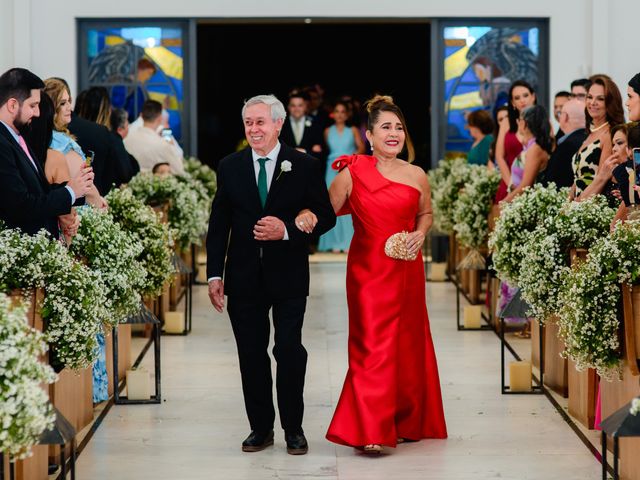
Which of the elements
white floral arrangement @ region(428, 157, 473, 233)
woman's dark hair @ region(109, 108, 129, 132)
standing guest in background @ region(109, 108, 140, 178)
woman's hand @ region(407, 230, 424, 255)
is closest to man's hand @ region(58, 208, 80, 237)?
woman's hand @ region(407, 230, 424, 255)

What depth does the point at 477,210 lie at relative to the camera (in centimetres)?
1112

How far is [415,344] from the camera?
6785mm

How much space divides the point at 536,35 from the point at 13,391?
12.0 m

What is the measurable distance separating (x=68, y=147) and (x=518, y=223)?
9.33 feet

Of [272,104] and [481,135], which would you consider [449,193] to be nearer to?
[481,135]

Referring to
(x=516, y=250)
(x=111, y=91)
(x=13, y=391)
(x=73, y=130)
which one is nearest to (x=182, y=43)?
(x=111, y=91)

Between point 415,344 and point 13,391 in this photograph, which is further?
point 415,344

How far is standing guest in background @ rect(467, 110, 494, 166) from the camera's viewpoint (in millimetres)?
13062

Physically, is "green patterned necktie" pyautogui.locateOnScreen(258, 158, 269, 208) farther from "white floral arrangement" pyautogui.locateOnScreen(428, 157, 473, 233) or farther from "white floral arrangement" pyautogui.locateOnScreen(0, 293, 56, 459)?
"white floral arrangement" pyautogui.locateOnScreen(428, 157, 473, 233)

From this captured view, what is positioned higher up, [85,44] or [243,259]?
[85,44]

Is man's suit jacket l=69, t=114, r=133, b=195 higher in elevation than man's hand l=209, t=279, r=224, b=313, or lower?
higher

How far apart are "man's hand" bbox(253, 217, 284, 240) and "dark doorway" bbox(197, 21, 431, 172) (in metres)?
15.6

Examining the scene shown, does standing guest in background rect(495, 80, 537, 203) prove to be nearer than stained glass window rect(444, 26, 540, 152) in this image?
Yes

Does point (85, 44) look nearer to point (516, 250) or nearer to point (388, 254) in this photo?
point (516, 250)
